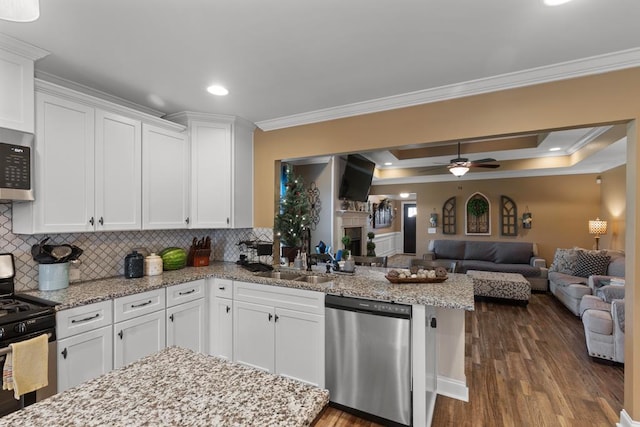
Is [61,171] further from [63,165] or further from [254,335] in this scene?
[254,335]

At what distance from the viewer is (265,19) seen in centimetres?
177

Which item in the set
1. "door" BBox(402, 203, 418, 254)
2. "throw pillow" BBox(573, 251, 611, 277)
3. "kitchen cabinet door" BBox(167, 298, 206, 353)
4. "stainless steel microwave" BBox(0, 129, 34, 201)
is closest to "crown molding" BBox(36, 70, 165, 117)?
"stainless steel microwave" BBox(0, 129, 34, 201)

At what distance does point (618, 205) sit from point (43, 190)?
8111 millimetres

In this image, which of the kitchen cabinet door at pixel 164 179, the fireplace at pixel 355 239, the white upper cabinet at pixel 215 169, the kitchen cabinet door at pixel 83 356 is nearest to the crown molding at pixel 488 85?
the white upper cabinet at pixel 215 169

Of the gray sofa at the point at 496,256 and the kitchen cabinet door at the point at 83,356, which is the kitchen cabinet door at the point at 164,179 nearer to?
the kitchen cabinet door at the point at 83,356

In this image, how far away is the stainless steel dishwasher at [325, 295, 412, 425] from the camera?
85.2 inches

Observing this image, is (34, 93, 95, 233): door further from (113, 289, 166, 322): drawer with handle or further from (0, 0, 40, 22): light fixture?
(0, 0, 40, 22): light fixture

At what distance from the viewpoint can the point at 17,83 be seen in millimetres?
2035

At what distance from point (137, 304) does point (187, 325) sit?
0.56 metres

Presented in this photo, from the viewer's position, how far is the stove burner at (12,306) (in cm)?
185

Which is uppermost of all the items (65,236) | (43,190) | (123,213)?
(43,190)

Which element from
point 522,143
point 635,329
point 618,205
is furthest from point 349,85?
point 618,205

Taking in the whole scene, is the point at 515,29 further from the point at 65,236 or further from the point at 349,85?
the point at 65,236

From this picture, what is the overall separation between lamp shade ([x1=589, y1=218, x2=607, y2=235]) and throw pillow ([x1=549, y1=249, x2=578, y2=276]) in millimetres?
874
